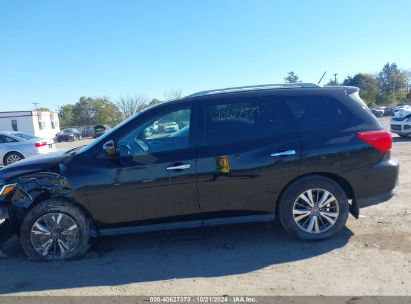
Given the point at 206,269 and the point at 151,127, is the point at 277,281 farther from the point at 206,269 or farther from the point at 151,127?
the point at 151,127

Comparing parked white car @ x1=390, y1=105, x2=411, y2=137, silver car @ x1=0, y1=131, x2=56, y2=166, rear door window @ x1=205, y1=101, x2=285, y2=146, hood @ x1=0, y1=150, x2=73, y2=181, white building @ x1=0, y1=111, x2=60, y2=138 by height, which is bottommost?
parked white car @ x1=390, y1=105, x2=411, y2=137

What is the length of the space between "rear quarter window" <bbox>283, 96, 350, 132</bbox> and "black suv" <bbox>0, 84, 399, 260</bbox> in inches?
0.5

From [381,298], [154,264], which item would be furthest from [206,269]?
[381,298]

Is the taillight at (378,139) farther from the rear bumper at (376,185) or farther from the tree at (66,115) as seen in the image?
the tree at (66,115)

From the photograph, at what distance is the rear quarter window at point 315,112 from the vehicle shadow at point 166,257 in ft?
4.52

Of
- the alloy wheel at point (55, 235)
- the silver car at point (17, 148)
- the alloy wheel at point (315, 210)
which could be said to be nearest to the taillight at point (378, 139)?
the alloy wheel at point (315, 210)

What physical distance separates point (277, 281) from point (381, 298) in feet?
2.96

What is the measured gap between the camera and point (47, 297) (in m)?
3.62

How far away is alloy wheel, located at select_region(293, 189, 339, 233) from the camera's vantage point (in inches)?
175

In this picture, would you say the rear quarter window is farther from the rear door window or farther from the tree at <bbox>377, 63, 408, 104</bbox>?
the tree at <bbox>377, 63, 408, 104</bbox>

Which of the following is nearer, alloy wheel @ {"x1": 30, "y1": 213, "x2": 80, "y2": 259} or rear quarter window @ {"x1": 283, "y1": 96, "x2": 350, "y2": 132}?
alloy wheel @ {"x1": 30, "y1": 213, "x2": 80, "y2": 259}

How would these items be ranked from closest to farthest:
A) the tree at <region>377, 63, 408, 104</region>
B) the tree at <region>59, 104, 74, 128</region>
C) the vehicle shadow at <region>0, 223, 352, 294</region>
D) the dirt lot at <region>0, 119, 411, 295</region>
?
the dirt lot at <region>0, 119, 411, 295</region>, the vehicle shadow at <region>0, 223, 352, 294</region>, the tree at <region>377, 63, 408, 104</region>, the tree at <region>59, 104, 74, 128</region>

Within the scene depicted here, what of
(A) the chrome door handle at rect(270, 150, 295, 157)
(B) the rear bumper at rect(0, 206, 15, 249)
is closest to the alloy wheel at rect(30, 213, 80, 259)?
(B) the rear bumper at rect(0, 206, 15, 249)

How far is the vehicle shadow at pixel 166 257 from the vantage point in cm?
392
